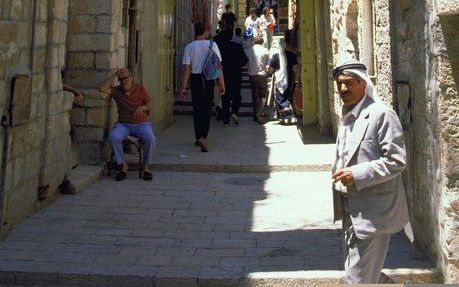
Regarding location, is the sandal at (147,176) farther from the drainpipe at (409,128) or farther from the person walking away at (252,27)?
the person walking away at (252,27)

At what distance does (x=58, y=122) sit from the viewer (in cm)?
699

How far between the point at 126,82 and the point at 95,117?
686 millimetres

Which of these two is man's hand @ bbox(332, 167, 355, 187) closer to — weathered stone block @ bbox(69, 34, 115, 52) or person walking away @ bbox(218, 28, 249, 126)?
weathered stone block @ bbox(69, 34, 115, 52)

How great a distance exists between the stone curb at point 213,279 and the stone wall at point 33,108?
987mm

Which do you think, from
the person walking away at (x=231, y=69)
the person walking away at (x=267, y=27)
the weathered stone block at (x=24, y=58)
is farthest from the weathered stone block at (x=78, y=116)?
the person walking away at (x=267, y=27)

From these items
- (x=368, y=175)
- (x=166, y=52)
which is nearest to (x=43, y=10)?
(x=368, y=175)

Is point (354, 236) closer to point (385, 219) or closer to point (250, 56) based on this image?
point (385, 219)

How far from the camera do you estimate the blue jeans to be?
7785 millimetres

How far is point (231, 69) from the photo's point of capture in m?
Result: 12.2

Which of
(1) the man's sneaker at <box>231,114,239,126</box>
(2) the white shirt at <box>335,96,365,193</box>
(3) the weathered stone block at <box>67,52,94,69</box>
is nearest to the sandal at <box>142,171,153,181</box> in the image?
(3) the weathered stone block at <box>67,52,94,69</box>

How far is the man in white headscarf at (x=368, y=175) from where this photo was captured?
357 cm

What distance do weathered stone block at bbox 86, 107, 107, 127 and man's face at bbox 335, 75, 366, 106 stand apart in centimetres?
504

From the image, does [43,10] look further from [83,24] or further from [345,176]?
[345,176]

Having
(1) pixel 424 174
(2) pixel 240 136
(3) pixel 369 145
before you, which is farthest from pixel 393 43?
(2) pixel 240 136
